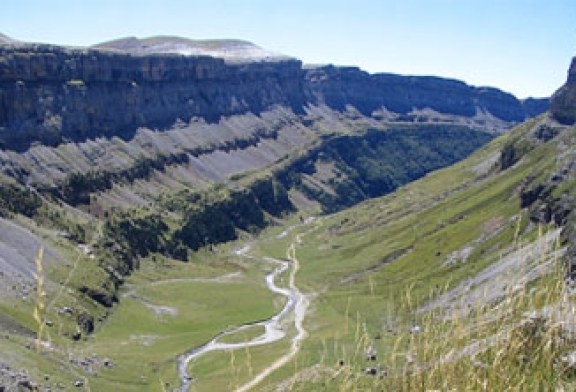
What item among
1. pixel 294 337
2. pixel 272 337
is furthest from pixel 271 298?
pixel 294 337

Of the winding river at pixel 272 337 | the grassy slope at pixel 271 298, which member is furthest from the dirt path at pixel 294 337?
the grassy slope at pixel 271 298

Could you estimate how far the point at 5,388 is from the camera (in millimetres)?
74688

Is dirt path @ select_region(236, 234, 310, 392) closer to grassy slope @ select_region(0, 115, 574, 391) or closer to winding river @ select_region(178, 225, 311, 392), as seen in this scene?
winding river @ select_region(178, 225, 311, 392)

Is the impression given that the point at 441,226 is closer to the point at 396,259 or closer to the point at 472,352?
the point at 396,259

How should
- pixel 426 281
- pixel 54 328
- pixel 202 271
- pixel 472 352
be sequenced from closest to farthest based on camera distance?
pixel 472 352 → pixel 54 328 → pixel 426 281 → pixel 202 271

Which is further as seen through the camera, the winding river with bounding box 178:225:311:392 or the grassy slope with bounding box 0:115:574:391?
the grassy slope with bounding box 0:115:574:391

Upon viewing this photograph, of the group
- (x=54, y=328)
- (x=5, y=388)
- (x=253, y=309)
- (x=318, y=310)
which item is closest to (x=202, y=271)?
(x=253, y=309)

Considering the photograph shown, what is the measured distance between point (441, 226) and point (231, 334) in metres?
73.3

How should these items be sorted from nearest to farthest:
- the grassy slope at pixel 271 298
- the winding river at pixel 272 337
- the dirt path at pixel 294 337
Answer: the dirt path at pixel 294 337, the winding river at pixel 272 337, the grassy slope at pixel 271 298

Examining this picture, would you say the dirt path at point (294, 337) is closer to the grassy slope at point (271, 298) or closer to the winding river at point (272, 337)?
the winding river at point (272, 337)

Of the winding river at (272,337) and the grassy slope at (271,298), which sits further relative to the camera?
the grassy slope at (271,298)

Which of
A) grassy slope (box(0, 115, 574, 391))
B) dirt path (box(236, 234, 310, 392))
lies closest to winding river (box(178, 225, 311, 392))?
dirt path (box(236, 234, 310, 392))

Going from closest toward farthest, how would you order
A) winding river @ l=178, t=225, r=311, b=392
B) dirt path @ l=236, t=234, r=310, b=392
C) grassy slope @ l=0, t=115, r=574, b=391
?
dirt path @ l=236, t=234, r=310, b=392
winding river @ l=178, t=225, r=311, b=392
grassy slope @ l=0, t=115, r=574, b=391

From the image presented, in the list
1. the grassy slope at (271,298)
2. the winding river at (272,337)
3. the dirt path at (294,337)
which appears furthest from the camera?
the grassy slope at (271,298)
